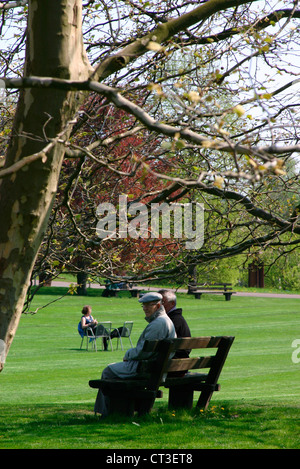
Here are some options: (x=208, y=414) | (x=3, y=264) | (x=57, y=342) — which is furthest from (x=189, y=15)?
(x=57, y=342)

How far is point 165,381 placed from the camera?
8.02 m

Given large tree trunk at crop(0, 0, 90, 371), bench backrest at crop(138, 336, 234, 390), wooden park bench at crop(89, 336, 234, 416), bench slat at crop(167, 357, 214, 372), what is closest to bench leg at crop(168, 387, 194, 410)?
wooden park bench at crop(89, 336, 234, 416)

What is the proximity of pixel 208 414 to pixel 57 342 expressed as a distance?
1566cm

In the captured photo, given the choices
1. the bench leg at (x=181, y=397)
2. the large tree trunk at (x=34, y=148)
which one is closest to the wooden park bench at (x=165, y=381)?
the bench leg at (x=181, y=397)

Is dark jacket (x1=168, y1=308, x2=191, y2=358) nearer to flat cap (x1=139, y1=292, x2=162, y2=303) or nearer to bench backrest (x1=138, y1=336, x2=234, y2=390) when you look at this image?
bench backrest (x1=138, y1=336, x2=234, y2=390)

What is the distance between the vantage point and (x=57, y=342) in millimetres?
23625

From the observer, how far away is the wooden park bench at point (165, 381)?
779cm

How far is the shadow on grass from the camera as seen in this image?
6773 millimetres

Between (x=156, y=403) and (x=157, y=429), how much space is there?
133 inches

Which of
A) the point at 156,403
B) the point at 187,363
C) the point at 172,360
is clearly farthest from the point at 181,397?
the point at 156,403

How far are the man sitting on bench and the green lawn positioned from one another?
498 millimetres

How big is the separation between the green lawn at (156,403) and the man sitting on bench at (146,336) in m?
0.50

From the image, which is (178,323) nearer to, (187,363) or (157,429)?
(187,363)
